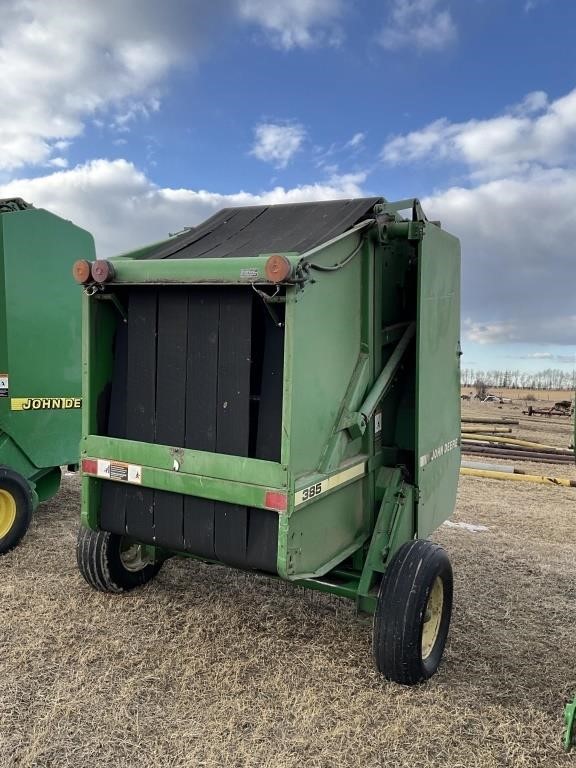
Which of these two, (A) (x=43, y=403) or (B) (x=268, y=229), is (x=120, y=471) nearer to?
(B) (x=268, y=229)

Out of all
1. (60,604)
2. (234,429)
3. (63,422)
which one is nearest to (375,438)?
(234,429)

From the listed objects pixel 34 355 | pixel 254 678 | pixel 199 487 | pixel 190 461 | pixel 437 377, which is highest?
pixel 34 355

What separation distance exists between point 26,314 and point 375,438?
152 inches

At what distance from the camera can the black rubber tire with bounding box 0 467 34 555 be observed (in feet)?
18.0

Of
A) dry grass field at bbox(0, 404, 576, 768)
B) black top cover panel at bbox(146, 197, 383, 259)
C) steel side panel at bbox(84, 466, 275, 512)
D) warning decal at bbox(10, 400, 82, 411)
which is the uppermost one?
black top cover panel at bbox(146, 197, 383, 259)

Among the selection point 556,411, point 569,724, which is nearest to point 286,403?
point 569,724

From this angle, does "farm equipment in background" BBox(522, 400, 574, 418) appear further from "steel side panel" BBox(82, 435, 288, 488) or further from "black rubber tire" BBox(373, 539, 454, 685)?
"steel side panel" BBox(82, 435, 288, 488)

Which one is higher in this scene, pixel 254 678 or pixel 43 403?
pixel 43 403

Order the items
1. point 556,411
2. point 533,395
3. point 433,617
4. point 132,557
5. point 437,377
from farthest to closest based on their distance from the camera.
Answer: point 533,395, point 556,411, point 132,557, point 437,377, point 433,617

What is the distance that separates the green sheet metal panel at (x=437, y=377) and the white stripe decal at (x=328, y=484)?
1.58 feet

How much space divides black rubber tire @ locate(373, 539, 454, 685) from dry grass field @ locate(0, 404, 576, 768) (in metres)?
0.12

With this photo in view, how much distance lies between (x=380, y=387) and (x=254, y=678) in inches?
70.2

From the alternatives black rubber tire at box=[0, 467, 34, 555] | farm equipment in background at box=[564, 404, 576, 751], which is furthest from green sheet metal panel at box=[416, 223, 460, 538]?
black rubber tire at box=[0, 467, 34, 555]

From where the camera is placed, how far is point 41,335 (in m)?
6.16
